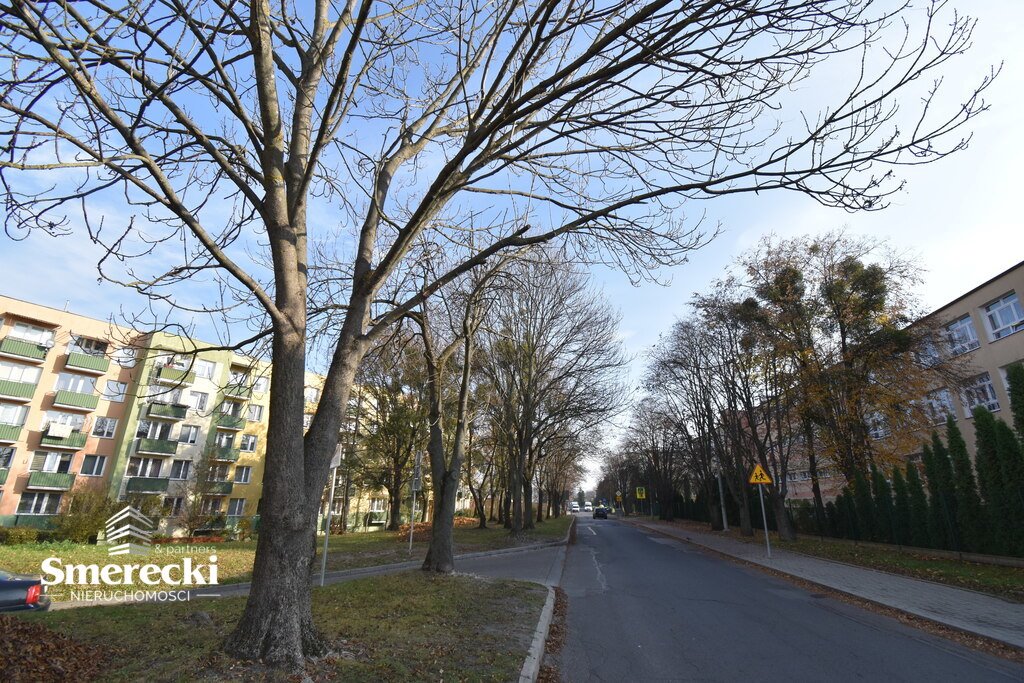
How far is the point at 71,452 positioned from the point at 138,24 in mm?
41431

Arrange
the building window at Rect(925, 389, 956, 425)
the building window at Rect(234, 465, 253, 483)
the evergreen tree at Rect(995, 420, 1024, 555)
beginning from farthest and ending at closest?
the building window at Rect(234, 465, 253, 483) → the building window at Rect(925, 389, 956, 425) → the evergreen tree at Rect(995, 420, 1024, 555)

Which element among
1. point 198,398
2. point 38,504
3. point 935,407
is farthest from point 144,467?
point 935,407

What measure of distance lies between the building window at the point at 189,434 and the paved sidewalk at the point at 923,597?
42.0m

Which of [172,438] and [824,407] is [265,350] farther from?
[172,438]

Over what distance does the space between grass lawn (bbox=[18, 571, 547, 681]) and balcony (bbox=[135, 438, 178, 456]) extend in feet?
120

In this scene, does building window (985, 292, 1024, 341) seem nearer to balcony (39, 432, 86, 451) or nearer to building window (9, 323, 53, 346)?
balcony (39, 432, 86, 451)

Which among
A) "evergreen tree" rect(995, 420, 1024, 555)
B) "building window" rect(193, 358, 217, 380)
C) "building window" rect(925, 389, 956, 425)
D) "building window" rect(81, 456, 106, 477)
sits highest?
"building window" rect(193, 358, 217, 380)

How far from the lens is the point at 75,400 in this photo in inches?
1348

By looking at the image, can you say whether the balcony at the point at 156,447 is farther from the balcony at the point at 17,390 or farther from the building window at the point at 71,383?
the balcony at the point at 17,390

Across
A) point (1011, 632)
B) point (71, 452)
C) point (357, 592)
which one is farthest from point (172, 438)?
point (1011, 632)

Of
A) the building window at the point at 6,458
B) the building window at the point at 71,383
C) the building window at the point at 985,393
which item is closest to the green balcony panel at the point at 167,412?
the building window at the point at 71,383

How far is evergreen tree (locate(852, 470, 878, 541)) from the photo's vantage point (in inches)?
734

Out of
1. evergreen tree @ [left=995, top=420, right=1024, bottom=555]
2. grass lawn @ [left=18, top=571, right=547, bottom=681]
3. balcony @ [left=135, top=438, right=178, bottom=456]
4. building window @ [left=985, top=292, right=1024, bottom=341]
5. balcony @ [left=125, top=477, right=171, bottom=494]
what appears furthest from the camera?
balcony @ [left=135, top=438, right=178, bottom=456]

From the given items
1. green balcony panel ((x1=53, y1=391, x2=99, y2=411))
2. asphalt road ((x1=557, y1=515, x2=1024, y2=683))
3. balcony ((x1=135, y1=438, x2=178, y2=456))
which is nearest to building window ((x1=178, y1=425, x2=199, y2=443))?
balcony ((x1=135, y1=438, x2=178, y2=456))
